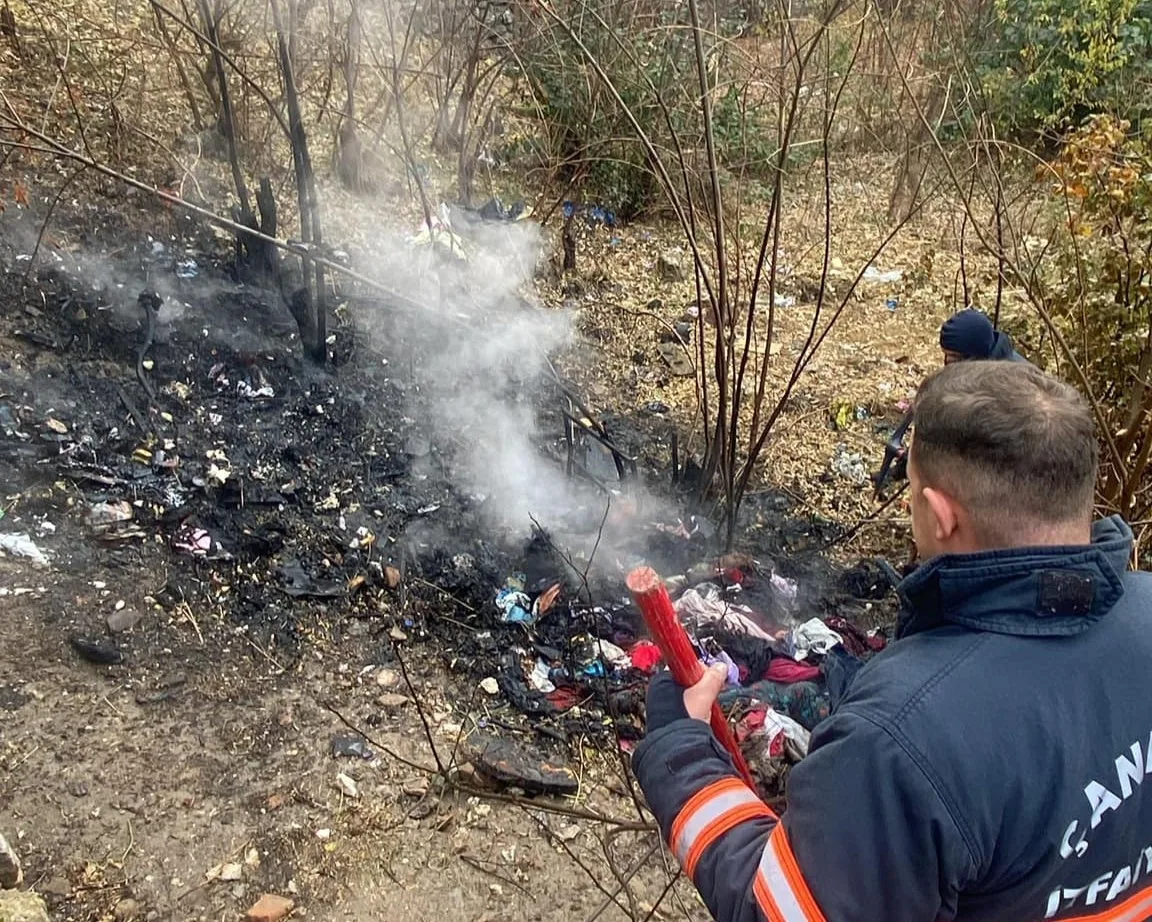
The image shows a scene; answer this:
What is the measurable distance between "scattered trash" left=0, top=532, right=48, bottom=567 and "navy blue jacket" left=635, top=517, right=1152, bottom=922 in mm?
3318

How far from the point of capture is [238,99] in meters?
6.79

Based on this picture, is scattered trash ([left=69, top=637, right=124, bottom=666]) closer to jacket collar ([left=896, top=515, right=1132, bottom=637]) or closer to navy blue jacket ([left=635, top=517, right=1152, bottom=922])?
navy blue jacket ([left=635, top=517, right=1152, bottom=922])

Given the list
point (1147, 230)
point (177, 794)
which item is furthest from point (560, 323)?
point (177, 794)

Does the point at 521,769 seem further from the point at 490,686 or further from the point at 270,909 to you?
the point at 270,909

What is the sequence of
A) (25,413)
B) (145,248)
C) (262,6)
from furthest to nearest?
(262,6) < (145,248) < (25,413)

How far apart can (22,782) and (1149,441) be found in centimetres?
417

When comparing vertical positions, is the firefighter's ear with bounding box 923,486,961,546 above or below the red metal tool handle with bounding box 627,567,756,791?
above

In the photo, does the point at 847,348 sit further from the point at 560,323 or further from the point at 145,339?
the point at 145,339

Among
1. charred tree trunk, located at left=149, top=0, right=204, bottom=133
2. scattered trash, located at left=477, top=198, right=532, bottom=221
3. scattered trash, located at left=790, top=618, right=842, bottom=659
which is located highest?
charred tree trunk, located at left=149, top=0, right=204, bottom=133

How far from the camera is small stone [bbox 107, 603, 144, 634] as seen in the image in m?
3.45

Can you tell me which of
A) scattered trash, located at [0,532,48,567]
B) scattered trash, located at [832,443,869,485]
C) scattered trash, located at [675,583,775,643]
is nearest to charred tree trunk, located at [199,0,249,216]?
scattered trash, located at [0,532,48,567]

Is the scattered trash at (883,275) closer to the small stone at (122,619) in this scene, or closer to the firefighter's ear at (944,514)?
the small stone at (122,619)

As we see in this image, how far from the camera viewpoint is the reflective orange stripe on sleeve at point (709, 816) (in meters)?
1.50

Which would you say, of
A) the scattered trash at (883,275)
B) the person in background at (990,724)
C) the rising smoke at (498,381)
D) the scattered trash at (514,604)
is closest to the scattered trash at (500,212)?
the rising smoke at (498,381)
